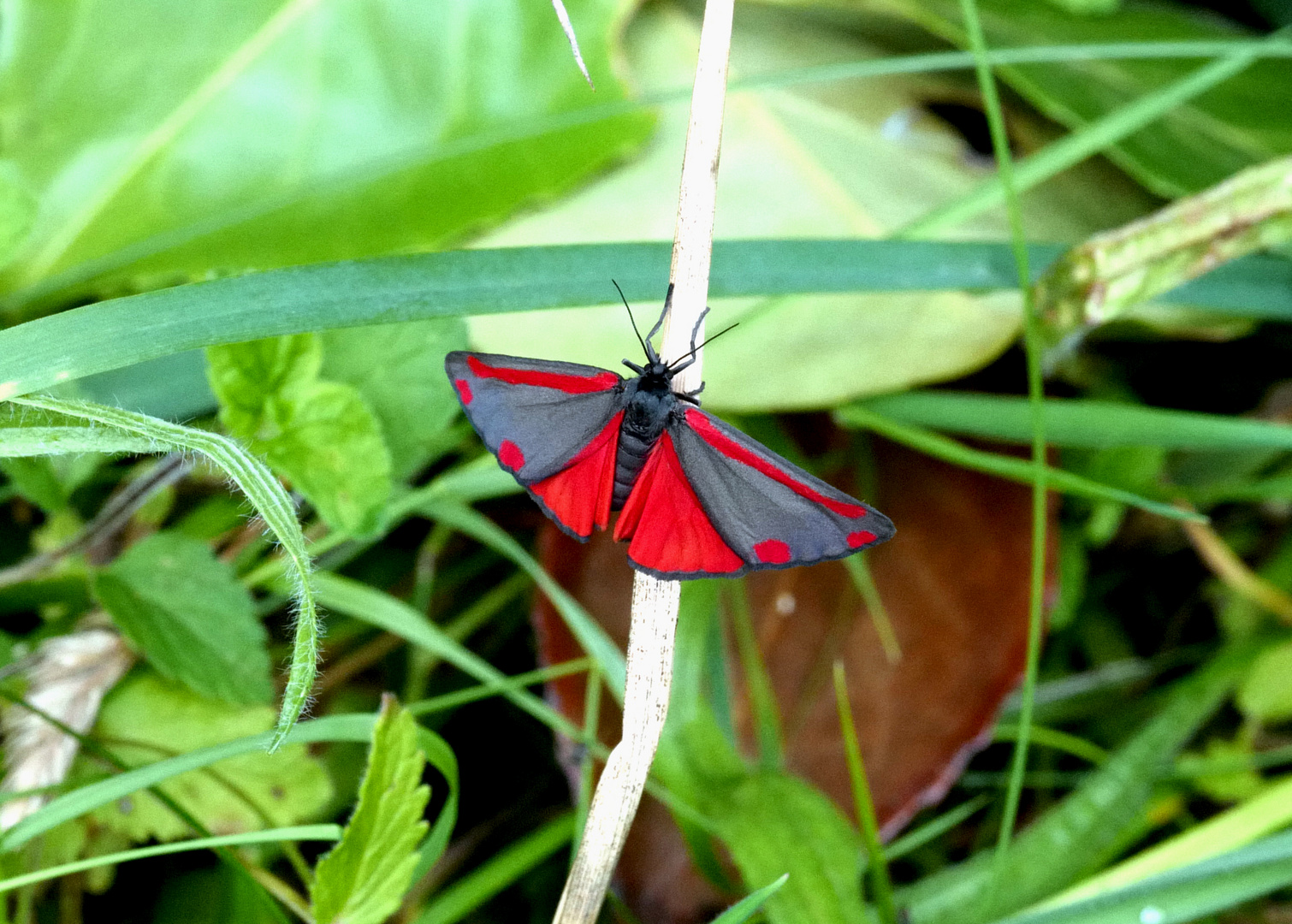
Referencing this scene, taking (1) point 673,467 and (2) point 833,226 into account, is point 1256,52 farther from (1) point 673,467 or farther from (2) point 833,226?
(1) point 673,467

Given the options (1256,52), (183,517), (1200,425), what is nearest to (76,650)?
(183,517)

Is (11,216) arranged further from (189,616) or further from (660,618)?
(660,618)

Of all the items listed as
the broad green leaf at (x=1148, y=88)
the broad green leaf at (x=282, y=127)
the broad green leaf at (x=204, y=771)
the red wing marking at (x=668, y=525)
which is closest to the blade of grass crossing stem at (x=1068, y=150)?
the broad green leaf at (x=1148, y=88)

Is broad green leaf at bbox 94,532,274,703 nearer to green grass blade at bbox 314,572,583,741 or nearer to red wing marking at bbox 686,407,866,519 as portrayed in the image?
green grass blade at bbox 314,572,583,741

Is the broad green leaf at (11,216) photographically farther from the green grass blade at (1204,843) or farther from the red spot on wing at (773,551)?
the green grass blade at (1204,843)

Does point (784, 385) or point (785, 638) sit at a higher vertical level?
point (784, 385)

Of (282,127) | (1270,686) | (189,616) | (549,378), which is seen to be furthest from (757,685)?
(282,127)
